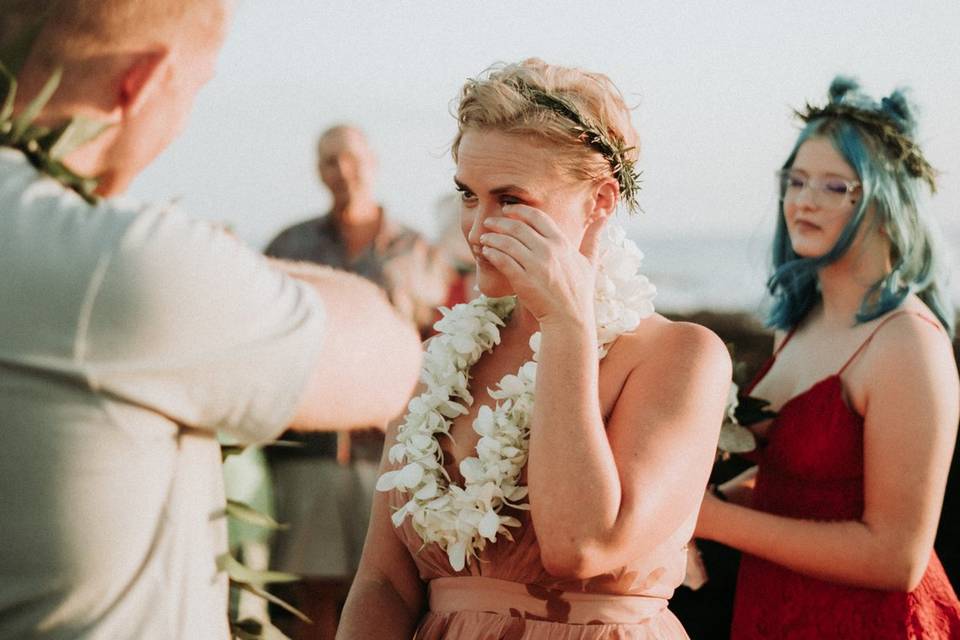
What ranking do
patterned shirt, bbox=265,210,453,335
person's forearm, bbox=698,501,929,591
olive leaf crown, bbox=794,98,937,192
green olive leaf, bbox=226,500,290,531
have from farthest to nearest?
1. patterned shirt, bbox=265,210,453,335
2. olive leaf crown, bbox=794,98,937,192
3. person's forearm, bbox=698,501,929,591
4. green olive leaf, bbox=226,500,290,531

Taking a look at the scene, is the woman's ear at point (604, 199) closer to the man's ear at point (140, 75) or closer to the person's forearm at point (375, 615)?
the person's forearm at point (375, 615)

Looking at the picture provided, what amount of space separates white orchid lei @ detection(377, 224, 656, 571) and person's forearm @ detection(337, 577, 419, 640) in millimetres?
177

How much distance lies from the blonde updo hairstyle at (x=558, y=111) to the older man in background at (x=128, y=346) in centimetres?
108

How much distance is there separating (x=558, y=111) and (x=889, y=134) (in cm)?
145

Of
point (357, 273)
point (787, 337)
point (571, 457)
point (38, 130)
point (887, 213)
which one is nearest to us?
point (38, 130)

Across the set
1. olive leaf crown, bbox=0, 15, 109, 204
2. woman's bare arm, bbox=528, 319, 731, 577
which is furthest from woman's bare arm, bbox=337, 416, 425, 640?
olive leaf crown, bbox=0, 15, 109, 204

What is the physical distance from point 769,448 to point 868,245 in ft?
2.35

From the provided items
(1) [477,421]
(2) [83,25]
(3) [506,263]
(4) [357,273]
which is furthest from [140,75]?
(4) [357,273]

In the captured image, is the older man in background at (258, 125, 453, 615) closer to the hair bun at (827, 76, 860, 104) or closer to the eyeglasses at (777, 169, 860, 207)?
the eyeglasses at (777, 169, 860, 207)

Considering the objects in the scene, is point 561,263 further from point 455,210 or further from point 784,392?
point 455,210

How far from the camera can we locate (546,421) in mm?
2012

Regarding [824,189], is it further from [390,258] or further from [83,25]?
[390,258]

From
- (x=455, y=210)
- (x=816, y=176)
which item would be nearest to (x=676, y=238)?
(x=455, y=210)

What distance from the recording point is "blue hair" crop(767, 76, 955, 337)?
316 centimetres
